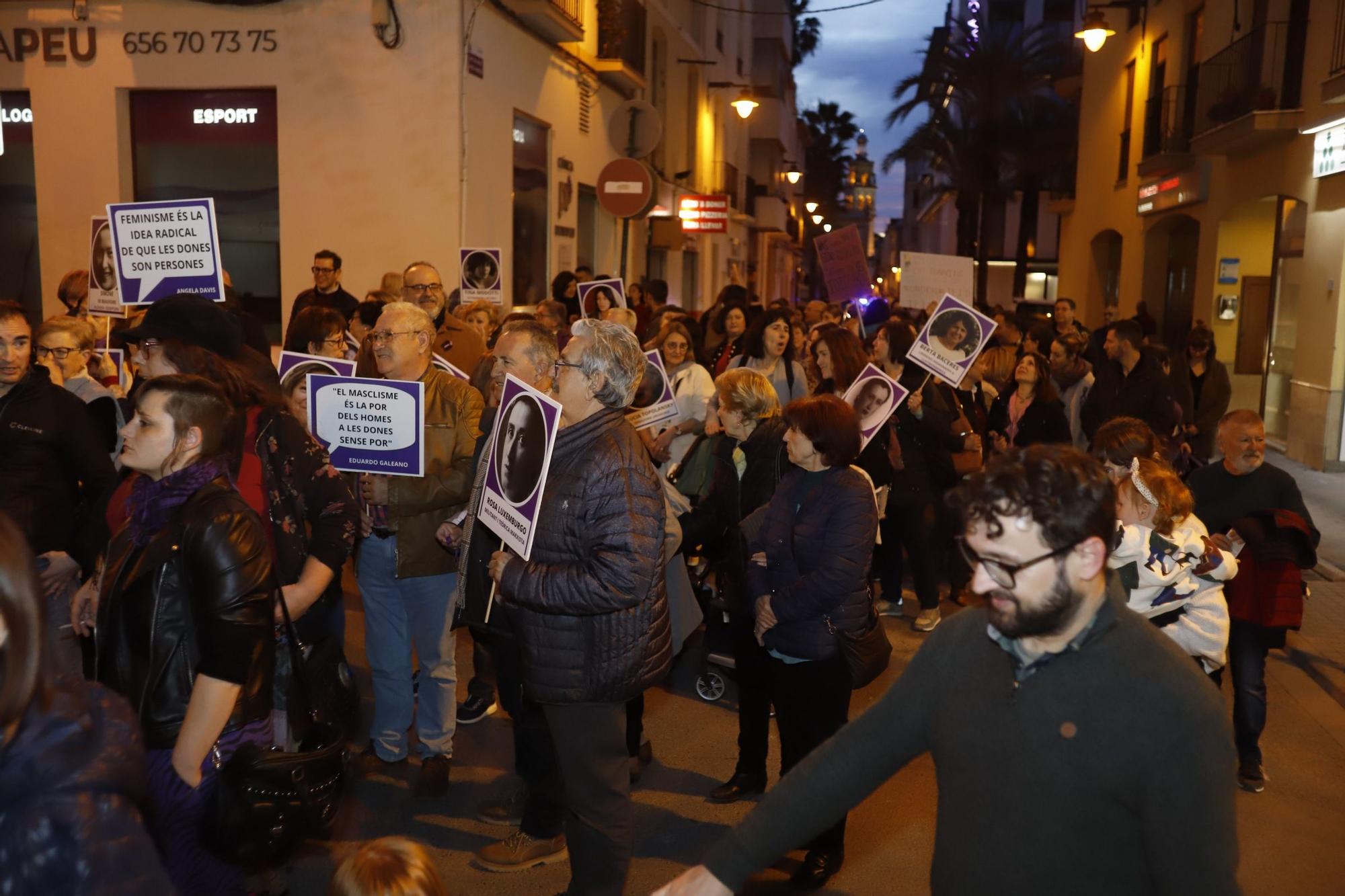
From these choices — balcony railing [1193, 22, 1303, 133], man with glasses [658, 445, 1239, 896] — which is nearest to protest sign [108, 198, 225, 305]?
man with glasses [658, 445, 1239, 896]

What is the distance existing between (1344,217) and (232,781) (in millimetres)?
16076

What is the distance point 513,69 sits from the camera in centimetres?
1555

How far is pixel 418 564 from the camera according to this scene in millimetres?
5164

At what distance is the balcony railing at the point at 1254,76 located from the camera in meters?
16.9

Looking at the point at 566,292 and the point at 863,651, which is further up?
the point at 566,292

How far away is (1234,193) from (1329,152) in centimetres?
485

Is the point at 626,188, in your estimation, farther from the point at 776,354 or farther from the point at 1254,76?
the point at 1254,76

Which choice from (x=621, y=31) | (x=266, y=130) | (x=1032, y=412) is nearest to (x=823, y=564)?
(x=1032, y=412)

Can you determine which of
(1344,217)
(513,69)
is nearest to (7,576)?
(513,69)

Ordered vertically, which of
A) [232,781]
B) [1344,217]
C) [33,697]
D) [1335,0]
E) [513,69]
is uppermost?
[1335,0]

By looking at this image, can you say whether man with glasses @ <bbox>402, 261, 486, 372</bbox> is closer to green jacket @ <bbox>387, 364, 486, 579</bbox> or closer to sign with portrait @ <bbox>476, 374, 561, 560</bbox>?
green jacket @ <bbox>387, 364, 486, 579</bbox>

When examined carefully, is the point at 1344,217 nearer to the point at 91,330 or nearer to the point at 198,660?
the point at 91,330

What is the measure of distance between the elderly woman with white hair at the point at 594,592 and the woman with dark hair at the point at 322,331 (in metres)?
2.80

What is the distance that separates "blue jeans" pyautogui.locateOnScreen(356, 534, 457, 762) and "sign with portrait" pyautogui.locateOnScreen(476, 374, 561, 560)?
1291 mm
